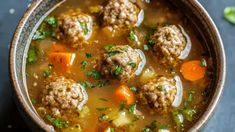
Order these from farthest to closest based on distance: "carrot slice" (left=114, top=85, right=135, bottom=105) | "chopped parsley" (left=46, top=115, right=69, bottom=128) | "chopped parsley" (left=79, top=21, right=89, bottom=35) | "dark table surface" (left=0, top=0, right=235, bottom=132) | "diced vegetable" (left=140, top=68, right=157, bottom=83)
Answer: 1. "dark table surface" (left=0, top=0, right=235, bottom=132)
2. "chopped parsley" (left=79, top=21, right=89, bottom=35)
3. "diced vegetable" (left=140, top=68, right=157, bottom=83)
4. "carrot slice" (left=114, top=85, right=135, bottom=105)
5. "chopped parsley" (left=46, top=115, right=69, bottom=128)

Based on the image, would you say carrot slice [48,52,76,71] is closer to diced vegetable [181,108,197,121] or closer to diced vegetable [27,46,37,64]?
diced vegetable [27,46,37,64]

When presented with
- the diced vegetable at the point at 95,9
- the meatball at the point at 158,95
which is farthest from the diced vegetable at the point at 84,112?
the diced vegetable at the point at 95,9

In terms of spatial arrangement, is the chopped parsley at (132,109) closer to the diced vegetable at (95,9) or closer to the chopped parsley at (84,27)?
the chopped parsley at (84,27)

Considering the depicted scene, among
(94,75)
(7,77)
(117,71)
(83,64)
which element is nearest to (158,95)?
(117,71)

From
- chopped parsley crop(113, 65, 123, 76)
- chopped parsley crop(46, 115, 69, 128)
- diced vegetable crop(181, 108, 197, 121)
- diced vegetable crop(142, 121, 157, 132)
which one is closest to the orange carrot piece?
chopped parsley crop(113, 65, 123, 76)

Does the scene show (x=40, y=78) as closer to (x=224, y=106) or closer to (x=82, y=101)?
(x=82, y=101)

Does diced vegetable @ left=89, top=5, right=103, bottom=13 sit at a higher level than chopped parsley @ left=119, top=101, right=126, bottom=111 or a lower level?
higher

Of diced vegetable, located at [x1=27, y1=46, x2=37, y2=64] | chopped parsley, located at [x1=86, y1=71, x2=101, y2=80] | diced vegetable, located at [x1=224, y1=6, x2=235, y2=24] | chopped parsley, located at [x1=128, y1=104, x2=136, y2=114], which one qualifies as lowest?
chopped parsley, located at [x1=128, y1=104, x2=136, y2=114]
